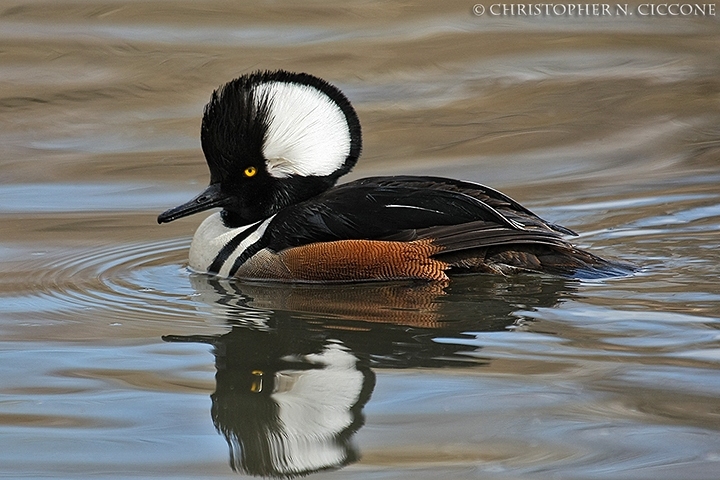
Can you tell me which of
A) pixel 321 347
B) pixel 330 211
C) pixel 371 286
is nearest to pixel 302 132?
pixel 330 211

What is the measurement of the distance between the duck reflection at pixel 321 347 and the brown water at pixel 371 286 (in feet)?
0.06

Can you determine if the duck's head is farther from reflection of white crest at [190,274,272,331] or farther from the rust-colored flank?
the rust-colored flank

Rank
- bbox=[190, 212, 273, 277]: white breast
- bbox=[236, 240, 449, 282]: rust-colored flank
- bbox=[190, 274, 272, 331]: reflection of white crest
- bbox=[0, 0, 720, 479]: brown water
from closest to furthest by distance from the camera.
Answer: bbox=[0, 0, 720, 479]: brown water, bbox=[190, 274, 272, 331]: reflection of white crest, bbox=[236, 240, 449, 282]: rust-colored flank, bbox=[190, 212, 273, 277]: white breast

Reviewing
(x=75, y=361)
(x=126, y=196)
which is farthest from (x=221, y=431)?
(x=126, y=196)

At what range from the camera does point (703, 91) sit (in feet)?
36.4

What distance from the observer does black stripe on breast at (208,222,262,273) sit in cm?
658

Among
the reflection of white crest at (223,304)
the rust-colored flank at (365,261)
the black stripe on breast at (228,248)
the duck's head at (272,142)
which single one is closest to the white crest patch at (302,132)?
the duck's head at (272,142)

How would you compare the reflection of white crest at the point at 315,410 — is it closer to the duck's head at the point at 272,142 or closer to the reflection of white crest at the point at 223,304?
the reflection of white crest at the point at 223,304

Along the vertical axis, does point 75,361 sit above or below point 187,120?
below

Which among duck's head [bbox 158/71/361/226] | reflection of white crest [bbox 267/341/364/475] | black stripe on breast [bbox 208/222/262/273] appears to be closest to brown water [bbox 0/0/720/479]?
reflection of white crest [bbox 267/341/364/475]

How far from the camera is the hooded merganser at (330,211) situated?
6250 mm

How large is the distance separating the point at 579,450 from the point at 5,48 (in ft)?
29.1

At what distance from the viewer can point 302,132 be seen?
6.50 meters

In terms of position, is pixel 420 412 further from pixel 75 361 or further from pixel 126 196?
pixel 126 196
